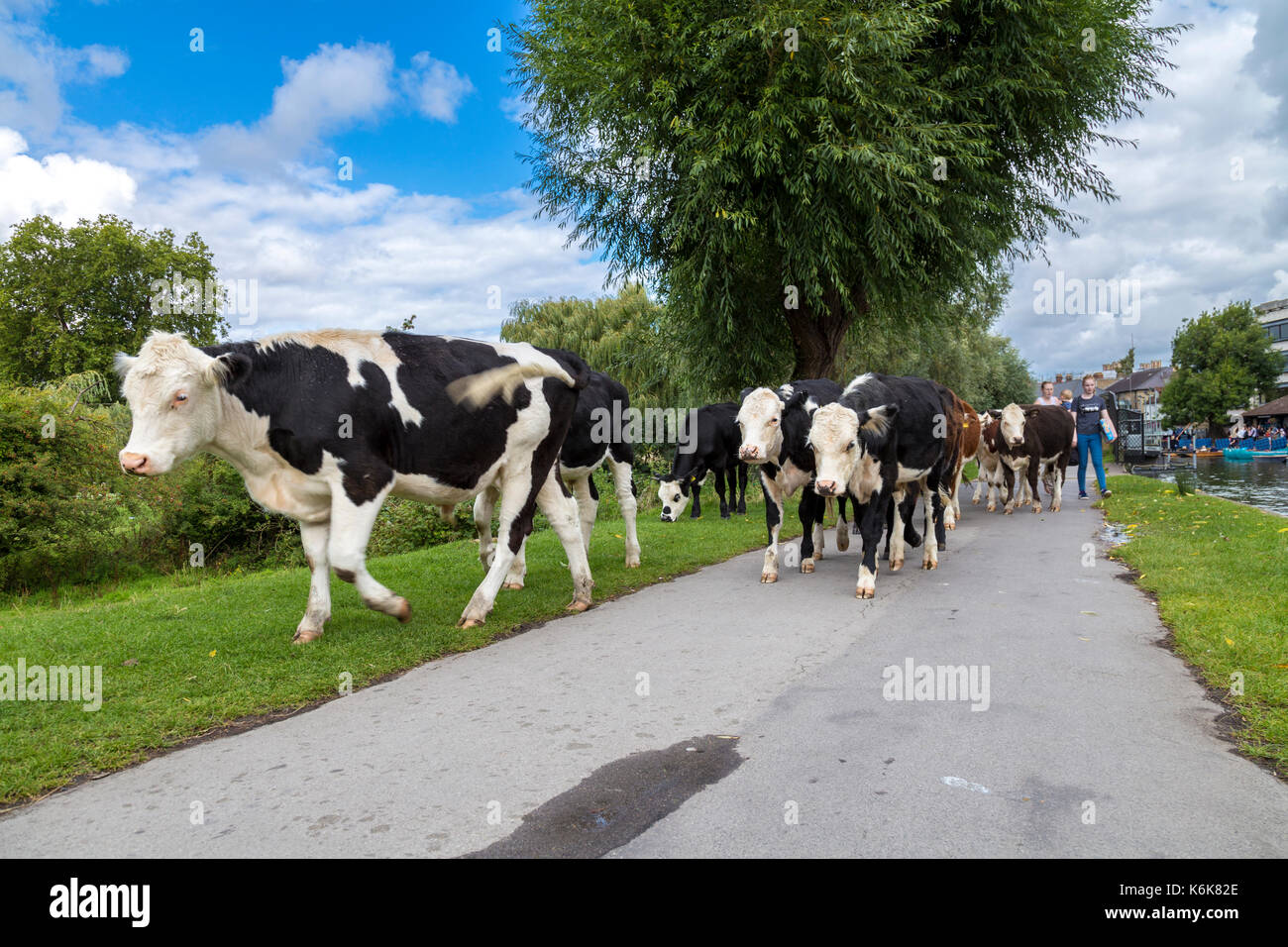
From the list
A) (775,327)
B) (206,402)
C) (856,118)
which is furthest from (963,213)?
(206,402)

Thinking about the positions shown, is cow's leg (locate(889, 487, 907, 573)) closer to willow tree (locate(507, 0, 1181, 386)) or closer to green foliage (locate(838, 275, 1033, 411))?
willow tree (locate(507, 0, 1181, 386))

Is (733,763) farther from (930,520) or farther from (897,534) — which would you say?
(930,520)

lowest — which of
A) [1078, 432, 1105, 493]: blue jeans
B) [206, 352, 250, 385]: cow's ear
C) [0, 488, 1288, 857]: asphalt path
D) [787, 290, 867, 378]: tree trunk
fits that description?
[0, 488, 1288, 857]: asphalt path

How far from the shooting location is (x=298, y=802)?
134 inches

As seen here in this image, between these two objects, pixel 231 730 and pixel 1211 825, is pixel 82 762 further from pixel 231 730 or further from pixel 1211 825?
pixel 1211 825

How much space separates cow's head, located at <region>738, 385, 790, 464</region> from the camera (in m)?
8.53

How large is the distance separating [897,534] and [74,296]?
47.6 meters

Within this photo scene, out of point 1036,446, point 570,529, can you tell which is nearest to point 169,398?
point 570,529

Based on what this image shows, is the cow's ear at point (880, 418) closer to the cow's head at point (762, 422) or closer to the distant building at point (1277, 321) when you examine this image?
the cow's head at point (762, 422)

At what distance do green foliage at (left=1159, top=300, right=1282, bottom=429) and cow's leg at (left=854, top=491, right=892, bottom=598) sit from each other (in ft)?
230

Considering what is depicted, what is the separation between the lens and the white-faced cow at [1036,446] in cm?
1499

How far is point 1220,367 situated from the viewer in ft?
214

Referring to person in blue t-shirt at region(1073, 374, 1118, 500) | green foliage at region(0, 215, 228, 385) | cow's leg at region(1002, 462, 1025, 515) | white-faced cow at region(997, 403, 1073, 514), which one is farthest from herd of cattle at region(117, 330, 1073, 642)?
green foliage at region(0, 215, 228, 385)

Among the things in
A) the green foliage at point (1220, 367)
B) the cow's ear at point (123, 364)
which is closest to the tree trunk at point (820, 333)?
the cow's ear at point (123, 364)
